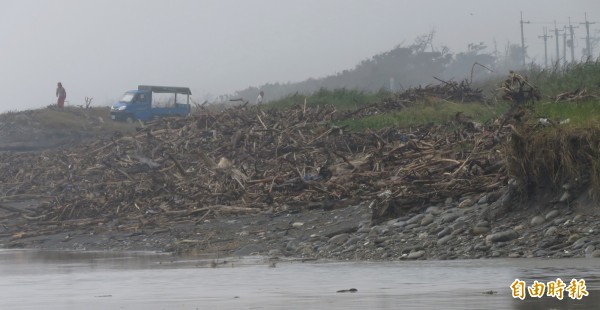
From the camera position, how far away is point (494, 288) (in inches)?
356

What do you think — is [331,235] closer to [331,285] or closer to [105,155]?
[331,285]

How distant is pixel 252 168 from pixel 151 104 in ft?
75.7

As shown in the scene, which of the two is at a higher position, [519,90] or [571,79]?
[571,79]

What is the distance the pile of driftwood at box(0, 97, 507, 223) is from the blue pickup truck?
37.2 feet

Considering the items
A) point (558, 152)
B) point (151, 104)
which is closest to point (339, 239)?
point (558, 152)

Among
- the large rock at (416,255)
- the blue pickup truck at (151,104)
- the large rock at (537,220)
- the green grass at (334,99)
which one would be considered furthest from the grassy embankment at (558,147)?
the blue pickup truck at (151,104)

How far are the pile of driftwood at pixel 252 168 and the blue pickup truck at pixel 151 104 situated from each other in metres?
Result: 11.3

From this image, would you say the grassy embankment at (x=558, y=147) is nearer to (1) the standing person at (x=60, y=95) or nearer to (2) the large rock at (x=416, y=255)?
(2) the large rock at (x=416, y=255)

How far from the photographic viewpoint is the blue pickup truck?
4353 centimetres

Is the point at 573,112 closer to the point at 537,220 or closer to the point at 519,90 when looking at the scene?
the point at 537,220

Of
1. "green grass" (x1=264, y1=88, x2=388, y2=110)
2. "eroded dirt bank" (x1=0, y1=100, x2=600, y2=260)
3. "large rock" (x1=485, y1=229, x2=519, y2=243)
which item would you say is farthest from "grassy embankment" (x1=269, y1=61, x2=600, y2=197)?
"green grass" (x1=264, y1=88, x2=388, y2=110)

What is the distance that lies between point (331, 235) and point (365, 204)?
1.87 meters

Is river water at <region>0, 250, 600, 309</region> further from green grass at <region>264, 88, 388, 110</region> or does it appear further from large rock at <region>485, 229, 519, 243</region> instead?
green grass at <region>264, 88, 388, 110</region>

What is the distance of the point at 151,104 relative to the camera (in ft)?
148
